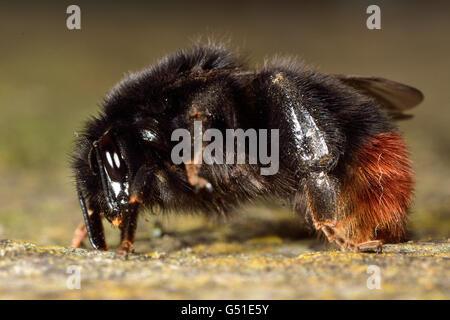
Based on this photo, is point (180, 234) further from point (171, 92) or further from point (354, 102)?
point (354, 102)

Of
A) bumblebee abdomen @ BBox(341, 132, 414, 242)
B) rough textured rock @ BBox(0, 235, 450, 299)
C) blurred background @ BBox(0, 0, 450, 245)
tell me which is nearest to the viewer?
rough textured rock @ BBox(0, 235, 450, 299)

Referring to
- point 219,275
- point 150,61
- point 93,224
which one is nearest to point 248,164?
point 219,275

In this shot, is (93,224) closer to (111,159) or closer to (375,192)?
(111,159)

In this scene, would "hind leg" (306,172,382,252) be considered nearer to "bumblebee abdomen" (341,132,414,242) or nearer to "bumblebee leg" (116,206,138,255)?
"bumblebee abdomen" (341,132,414,242)

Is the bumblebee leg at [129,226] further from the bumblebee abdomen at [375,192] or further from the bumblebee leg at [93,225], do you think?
the bumblebee abdomen at [375,192]

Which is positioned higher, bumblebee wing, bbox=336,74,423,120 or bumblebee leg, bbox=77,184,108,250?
bumblebee wing, bbox=336,74,423,120

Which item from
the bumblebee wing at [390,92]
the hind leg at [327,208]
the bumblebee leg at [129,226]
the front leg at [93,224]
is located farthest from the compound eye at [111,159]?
the bumblebee wing at [390,92]

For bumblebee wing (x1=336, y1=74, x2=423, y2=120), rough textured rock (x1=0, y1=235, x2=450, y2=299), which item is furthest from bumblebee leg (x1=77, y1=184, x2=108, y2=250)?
bumblebee wing (x1=336, y1=74, x2=423, y2=120)
